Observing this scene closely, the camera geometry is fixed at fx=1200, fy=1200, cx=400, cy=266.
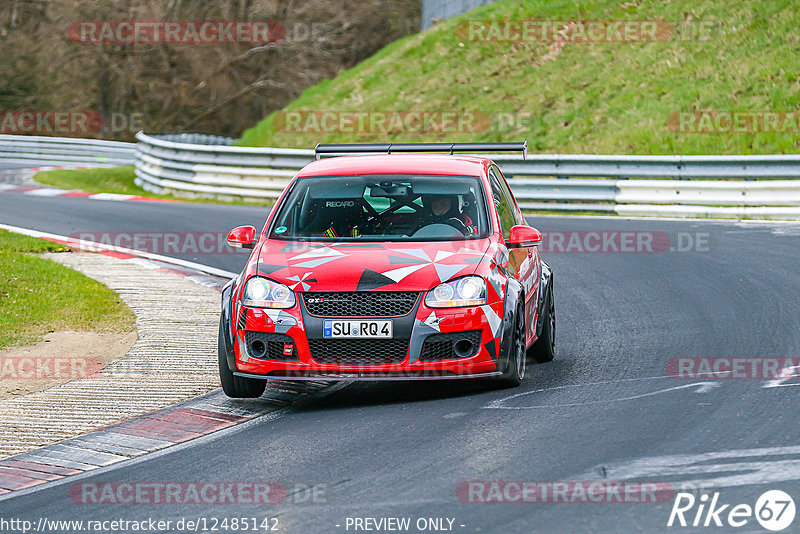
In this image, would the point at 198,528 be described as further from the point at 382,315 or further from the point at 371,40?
the point at 371,40

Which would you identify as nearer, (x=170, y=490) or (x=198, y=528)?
(x=198, y=528)

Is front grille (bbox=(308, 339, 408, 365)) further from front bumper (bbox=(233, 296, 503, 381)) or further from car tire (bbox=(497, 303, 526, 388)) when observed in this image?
car tire (bbox=(497, 303, 526, 388))

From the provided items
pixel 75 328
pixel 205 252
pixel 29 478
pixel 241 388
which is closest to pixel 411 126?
pixel 205 252

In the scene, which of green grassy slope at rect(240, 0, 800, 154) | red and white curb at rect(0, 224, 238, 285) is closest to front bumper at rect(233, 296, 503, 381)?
red and white curb at rect(0, 224, 238, 285)

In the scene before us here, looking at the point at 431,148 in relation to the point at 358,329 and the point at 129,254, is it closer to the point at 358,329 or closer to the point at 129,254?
the point at 358,329

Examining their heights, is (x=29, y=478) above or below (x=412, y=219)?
below

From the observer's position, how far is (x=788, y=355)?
8.84 meters

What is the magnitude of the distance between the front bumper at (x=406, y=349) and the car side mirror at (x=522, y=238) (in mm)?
787

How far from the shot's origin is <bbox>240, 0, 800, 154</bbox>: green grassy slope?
2456cm

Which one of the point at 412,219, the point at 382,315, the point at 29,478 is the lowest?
the point at 29,478

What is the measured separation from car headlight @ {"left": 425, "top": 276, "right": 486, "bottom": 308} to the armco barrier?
12178 mm

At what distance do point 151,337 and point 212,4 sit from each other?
40.3m

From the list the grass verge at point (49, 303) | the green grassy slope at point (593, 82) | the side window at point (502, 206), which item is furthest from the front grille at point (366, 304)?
the green grassy slope at point (593, 82)

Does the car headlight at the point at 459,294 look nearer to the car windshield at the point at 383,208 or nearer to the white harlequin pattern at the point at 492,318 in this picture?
the white harlequin pattern at the point at 492,318
